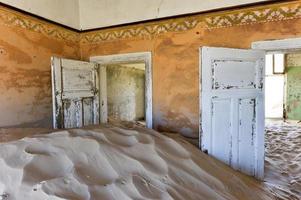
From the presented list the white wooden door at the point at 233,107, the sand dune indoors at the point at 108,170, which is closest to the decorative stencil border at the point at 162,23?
the white wooden door at the point at 233,107

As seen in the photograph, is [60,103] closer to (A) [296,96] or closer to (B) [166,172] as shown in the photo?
(B) [166,172]

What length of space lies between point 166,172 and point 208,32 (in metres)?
2.24

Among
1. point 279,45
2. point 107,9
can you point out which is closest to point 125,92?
point 107,9

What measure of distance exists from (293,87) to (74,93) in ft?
25.9

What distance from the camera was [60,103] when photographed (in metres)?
3.28

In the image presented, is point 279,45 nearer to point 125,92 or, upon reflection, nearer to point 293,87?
point 125,92

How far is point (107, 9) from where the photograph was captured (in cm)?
393

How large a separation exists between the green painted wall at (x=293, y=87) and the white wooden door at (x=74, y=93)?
7.31 metres

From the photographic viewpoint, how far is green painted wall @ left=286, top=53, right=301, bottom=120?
8.12 metres

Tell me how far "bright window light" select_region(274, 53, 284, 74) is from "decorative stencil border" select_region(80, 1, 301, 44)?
6464 mm

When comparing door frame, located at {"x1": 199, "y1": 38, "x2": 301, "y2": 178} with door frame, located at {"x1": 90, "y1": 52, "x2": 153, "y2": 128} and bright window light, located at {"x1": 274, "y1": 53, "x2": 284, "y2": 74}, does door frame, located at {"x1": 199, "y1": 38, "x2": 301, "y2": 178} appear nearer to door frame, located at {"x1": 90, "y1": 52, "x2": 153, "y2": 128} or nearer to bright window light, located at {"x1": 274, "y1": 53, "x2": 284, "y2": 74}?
door frame, located at {"x1": 90, "y1": 52, "x2": 153, "y2": 128}

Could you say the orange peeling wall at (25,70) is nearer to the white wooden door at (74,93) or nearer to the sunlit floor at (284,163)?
the white wooden door at (74,93)

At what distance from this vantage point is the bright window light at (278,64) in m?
8.43

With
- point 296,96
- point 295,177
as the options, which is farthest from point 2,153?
point 296,96
